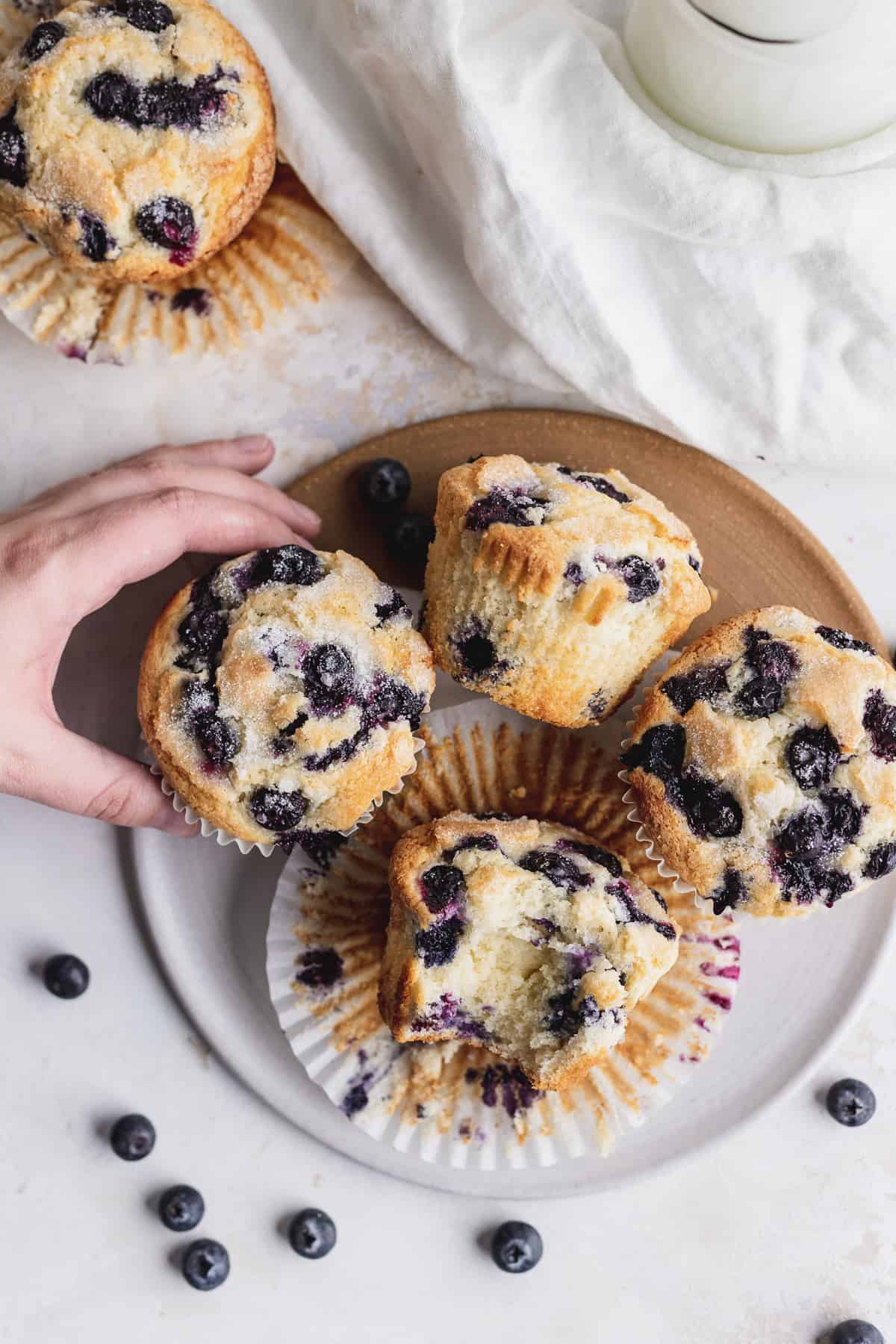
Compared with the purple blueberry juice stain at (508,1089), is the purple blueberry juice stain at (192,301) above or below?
above

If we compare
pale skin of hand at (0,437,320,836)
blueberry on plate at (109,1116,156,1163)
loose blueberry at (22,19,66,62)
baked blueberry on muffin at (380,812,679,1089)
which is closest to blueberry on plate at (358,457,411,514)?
pale skin of hand at (0,437,320,836)

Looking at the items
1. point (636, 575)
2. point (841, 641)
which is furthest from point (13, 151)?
point (841, 641)

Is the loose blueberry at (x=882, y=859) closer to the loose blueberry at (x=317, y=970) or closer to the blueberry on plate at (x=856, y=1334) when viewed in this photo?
the loose blueberry at (x=317, y=970)

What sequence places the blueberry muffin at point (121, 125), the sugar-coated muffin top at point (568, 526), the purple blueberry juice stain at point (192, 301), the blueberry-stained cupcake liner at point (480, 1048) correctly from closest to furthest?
the sugar-coated muffin top at point (568, 526) → the blueberry muffin at point (121, 125) → the blueberry-stained cupcake liner at point (480, 1048) → the purple blueberry juice stain at point (192, 301)

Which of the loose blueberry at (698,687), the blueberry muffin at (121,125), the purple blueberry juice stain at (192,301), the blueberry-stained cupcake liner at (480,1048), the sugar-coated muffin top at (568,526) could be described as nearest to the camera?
the sugar-coated muffin top at (568,526)

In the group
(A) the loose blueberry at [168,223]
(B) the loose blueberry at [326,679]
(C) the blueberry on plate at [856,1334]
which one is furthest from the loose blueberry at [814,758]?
(A) the loose blueberry at [168,223]

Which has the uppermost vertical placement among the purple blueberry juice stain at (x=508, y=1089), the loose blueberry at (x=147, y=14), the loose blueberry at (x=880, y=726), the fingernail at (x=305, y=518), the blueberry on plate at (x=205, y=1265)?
the loose blueberry at (x=147, y=14)

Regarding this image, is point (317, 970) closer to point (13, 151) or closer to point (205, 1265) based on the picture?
point (205, 1265)
